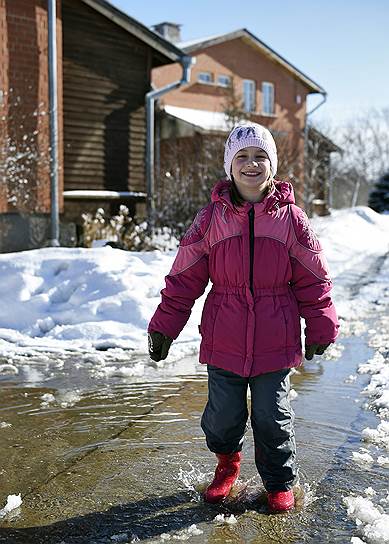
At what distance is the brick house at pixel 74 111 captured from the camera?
37.1ft

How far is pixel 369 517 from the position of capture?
2662mm

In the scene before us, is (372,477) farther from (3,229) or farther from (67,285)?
(3,229)

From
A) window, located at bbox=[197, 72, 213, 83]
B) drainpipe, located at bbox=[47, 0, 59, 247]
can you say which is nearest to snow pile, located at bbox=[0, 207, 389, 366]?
drainpipe, located at bbox=[47, 0, 59, 247]

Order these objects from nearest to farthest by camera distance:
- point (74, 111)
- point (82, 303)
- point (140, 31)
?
point (82, 303), point (74, 111), point (140, 31)

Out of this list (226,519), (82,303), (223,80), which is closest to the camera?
(226,519)

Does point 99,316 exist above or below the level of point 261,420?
below

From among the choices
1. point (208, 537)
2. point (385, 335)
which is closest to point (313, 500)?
point (208, 537)

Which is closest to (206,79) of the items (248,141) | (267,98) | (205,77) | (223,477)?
(205,77)

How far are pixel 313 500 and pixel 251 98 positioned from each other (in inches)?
1024

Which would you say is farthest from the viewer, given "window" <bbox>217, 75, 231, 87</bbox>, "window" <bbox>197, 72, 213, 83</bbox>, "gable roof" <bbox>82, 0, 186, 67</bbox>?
"window" <bbox>217, 75, 231, 87</bbox>

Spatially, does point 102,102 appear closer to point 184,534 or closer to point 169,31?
point 184,534

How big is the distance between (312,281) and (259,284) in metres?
0.23

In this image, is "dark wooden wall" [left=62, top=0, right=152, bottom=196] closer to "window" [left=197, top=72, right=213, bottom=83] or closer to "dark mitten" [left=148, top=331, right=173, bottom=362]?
"dark mitten" [left=148, top=331, right=173, bottom=362]

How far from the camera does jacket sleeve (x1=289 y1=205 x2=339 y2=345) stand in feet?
9.29
